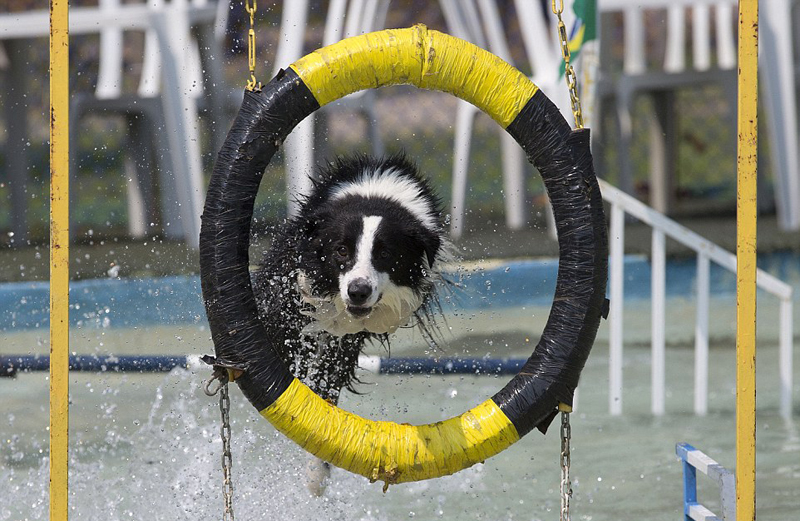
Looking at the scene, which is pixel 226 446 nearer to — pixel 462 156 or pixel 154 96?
pixel 462 156

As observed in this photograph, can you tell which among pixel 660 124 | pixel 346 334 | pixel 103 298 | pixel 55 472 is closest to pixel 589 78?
pixel 346 334

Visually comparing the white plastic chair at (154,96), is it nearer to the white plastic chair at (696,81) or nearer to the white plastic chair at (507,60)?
the white plastic chair at (507,60)

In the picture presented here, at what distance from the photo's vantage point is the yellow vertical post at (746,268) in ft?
7.34

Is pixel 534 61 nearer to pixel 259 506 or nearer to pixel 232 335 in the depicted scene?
pixel 259 506

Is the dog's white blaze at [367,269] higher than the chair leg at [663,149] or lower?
lower

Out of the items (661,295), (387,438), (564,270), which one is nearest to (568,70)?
(564,270)

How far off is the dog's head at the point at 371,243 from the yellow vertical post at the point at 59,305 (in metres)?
0.81

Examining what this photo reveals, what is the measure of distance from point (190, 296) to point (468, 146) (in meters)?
2.59

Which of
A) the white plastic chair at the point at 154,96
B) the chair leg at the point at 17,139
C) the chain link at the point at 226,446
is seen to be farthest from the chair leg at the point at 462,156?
the chain link at the point at 226,446

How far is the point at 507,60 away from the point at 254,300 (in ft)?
16.6

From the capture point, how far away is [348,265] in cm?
287

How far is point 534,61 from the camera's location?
6.83 metres

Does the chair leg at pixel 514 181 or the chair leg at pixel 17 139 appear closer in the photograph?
the chair leg at pixel 17 139

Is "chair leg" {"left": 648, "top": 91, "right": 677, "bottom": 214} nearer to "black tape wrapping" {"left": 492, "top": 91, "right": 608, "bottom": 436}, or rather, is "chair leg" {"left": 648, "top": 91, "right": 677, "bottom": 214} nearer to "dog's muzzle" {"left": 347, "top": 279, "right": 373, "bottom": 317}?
"dog's muzzle" {"left": 347, "top": 279, "right": 373, "bottom": 317}
